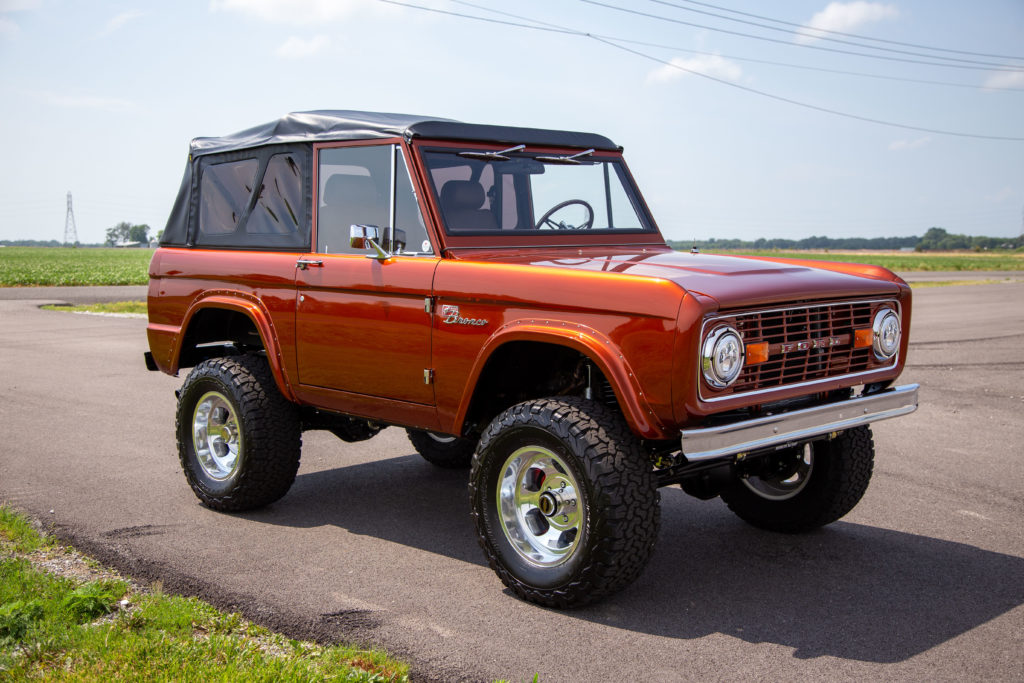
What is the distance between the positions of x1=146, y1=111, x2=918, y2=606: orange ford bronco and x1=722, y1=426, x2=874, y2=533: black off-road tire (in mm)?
12

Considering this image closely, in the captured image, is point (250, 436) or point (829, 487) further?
point (250, 436)

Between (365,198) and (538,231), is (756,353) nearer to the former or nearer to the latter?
(538,231)

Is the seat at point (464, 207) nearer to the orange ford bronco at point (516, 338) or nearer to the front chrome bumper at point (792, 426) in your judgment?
the orange ford bronco at point (516, 338)

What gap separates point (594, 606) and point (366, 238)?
6.78 ft

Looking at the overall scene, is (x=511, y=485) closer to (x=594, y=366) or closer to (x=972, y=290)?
(x=594, y=366)

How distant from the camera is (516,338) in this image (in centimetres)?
413

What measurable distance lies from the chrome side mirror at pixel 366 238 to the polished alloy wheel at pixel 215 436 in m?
1.53

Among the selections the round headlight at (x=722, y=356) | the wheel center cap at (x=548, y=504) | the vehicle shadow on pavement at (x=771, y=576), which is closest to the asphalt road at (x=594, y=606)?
the vehicle shadow on pavement at (x=771, y=576)

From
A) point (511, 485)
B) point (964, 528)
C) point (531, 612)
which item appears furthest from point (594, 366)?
point (964, 528)

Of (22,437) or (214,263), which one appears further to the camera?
(22,437)

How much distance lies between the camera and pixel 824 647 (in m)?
3.64

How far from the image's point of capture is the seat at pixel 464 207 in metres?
4.85

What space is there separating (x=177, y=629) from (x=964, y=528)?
408 centimetres

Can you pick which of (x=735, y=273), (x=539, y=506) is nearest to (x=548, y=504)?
(x=539, y=506)
